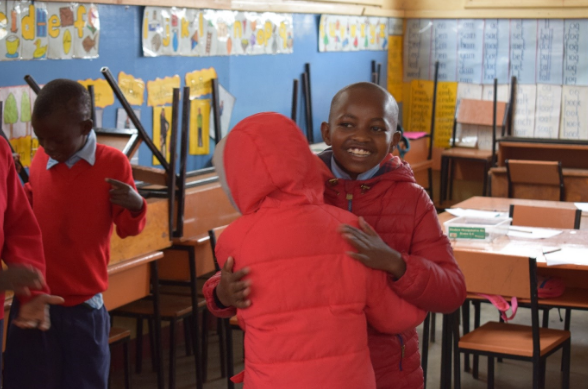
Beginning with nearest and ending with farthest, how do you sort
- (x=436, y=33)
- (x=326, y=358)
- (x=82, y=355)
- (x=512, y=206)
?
(x=326, y=358) < (x=82, y=355) < (x=512, y=206) < (x=436, y=33)

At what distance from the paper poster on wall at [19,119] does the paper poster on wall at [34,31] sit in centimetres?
18

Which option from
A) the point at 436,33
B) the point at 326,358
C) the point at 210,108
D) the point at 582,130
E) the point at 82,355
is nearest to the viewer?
the point at 326,358

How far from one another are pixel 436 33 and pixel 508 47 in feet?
2.42

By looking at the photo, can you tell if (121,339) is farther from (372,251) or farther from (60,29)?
(372,251)

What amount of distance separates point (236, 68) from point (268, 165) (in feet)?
→ 13.3

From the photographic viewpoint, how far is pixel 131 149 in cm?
340

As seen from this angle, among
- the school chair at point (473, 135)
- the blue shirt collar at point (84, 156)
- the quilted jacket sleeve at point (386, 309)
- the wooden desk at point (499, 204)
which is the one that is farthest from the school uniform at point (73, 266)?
the school chair at point (473, 135)

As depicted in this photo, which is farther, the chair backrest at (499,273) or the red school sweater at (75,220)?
the chair backrest at (499,273)

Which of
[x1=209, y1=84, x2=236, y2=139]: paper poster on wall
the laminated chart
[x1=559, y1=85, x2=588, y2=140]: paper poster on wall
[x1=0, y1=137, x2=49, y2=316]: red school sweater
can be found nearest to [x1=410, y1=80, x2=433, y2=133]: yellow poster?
[x1=559, y1=85, x2=588, y2=140]: paper poster on wall

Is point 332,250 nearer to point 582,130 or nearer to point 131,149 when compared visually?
point 131,149

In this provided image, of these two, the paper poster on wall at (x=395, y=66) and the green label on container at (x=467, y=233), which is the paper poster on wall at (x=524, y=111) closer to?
the paper poster on wall at (x=395, y=66)

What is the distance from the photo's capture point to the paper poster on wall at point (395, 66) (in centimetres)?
798

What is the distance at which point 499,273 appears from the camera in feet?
10.5

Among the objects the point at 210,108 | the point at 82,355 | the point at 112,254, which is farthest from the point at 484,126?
the point at 82,355
